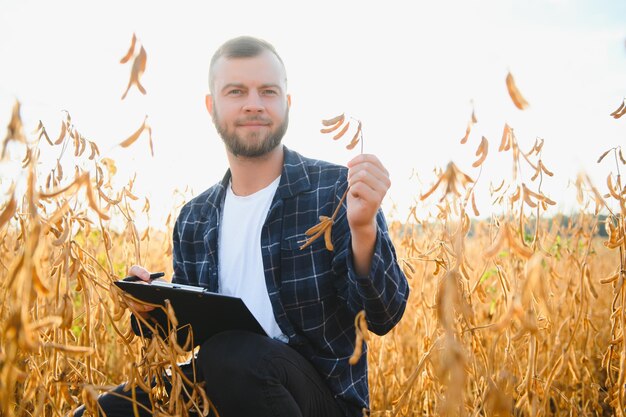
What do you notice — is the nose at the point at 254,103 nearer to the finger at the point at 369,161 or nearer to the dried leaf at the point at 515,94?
the finger at the point at 369,161

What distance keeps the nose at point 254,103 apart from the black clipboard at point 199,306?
73 cm

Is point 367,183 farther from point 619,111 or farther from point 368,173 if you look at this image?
point 619,111

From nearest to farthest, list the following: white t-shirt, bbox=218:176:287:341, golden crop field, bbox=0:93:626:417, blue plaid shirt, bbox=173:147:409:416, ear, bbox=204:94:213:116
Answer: golden crop field, bbox=0:93:626:417 < blue plaid shirt, bbox=173:147:409:416 < white t-shirt, bbox=218:176:287:341 < ear, bbox=204:94:213:116

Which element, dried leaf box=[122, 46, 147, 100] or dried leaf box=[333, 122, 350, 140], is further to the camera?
dried leaf box=[333, 122, 350, 140]

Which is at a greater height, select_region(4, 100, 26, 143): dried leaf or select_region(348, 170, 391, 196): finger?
select_region(4, 100, 26, 143): dried leaf

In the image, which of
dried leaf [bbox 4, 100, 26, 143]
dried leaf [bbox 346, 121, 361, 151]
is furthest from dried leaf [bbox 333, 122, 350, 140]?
A: dried leaf [bbox 4, 100, 26, 143]

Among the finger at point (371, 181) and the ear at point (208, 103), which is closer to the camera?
the finger at point (371, 181)

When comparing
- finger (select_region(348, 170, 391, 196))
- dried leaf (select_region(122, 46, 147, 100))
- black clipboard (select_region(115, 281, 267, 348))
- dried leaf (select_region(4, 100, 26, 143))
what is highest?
dried leaf (select_region(122, 46, 147, 100))

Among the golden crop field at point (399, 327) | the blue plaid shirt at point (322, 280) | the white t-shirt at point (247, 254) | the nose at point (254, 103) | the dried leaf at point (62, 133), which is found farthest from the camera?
the nose at point (254, 103)

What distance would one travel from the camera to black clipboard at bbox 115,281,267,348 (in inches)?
42.8

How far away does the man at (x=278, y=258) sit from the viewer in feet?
3.76

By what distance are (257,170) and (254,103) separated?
231 millimetres

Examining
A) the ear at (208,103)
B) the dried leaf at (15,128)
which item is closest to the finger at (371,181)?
the dried leaf at (15,128)

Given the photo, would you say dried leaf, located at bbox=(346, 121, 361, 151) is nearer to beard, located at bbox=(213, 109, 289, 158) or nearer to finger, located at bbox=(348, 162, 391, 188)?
finger, located at bbox=(348, 162, 391, 188)
